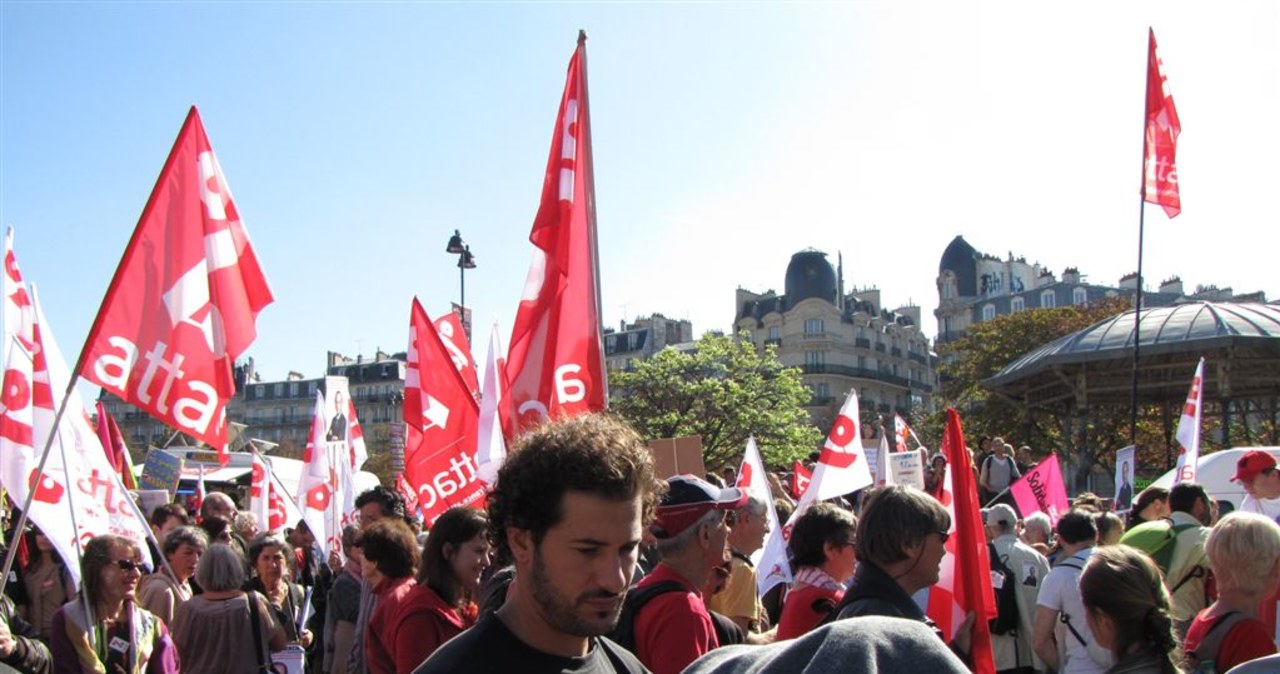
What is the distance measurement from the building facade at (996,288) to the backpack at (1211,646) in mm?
90331

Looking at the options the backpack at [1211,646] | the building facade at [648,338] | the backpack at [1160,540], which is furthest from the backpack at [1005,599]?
the building facade at [648,338]

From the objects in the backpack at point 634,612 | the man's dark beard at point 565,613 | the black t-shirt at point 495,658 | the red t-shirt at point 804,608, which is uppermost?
the man's dark beard at point 565,613

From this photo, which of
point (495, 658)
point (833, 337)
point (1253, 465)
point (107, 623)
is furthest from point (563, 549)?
point (833, 337)

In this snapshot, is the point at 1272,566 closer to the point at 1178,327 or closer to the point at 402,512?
the point at 402,512

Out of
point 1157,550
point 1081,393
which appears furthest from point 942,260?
point 1157,550

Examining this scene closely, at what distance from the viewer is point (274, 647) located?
6.42 metres

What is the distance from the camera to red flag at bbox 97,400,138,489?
13.6 meters

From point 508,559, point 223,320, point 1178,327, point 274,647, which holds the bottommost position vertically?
point 274,647

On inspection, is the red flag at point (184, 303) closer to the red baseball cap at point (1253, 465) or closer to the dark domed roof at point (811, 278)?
the red baseball cap at point (1253, 465)

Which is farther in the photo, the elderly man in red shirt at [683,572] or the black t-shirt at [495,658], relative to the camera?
the elderly man in red shirt at [683,572]

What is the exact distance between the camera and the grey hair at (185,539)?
704 cm

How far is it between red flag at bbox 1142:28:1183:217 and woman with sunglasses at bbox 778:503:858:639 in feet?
38.6

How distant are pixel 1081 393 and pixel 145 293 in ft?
73.5

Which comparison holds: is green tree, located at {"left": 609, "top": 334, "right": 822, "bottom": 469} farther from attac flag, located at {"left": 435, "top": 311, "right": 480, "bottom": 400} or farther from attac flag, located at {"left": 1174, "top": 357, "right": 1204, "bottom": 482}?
attac flag, located at {"left": 435, "top": 311, "right": 480, "bottom": 400}
